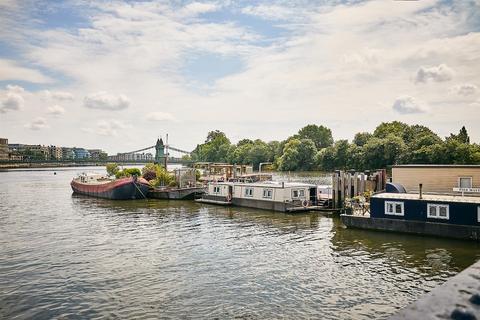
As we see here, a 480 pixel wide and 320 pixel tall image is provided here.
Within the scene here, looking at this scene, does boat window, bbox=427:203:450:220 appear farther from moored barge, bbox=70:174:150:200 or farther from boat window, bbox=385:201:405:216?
moored barge, bbox=70:174:150:200

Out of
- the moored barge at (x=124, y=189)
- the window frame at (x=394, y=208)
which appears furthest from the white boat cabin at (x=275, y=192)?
the moored barge at (x=124, y=189)

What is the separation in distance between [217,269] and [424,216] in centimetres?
1881

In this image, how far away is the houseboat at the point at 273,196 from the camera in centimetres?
4962

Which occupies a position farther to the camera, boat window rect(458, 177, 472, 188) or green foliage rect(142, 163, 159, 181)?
green foliage rect(142, 163, 159, 181)

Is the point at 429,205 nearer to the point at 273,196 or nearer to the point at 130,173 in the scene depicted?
the point at 273,196

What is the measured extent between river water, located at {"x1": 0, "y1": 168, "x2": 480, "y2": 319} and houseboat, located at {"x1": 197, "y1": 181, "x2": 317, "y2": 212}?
18.2 feet

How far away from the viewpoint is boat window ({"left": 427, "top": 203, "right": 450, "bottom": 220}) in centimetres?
3269

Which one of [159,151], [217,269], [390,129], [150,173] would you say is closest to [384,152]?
[390,129]

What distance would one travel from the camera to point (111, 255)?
1172 inches

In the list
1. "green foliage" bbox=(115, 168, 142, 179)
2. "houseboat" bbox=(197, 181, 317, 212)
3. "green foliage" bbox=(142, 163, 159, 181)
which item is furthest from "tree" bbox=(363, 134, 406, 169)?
"houseboat" bbox=(197, 181, 317, 212)

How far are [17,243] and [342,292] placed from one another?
89.5 ft

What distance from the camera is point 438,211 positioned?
3309cm

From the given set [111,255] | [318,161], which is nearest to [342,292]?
[111,255]

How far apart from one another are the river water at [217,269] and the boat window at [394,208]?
244cm
